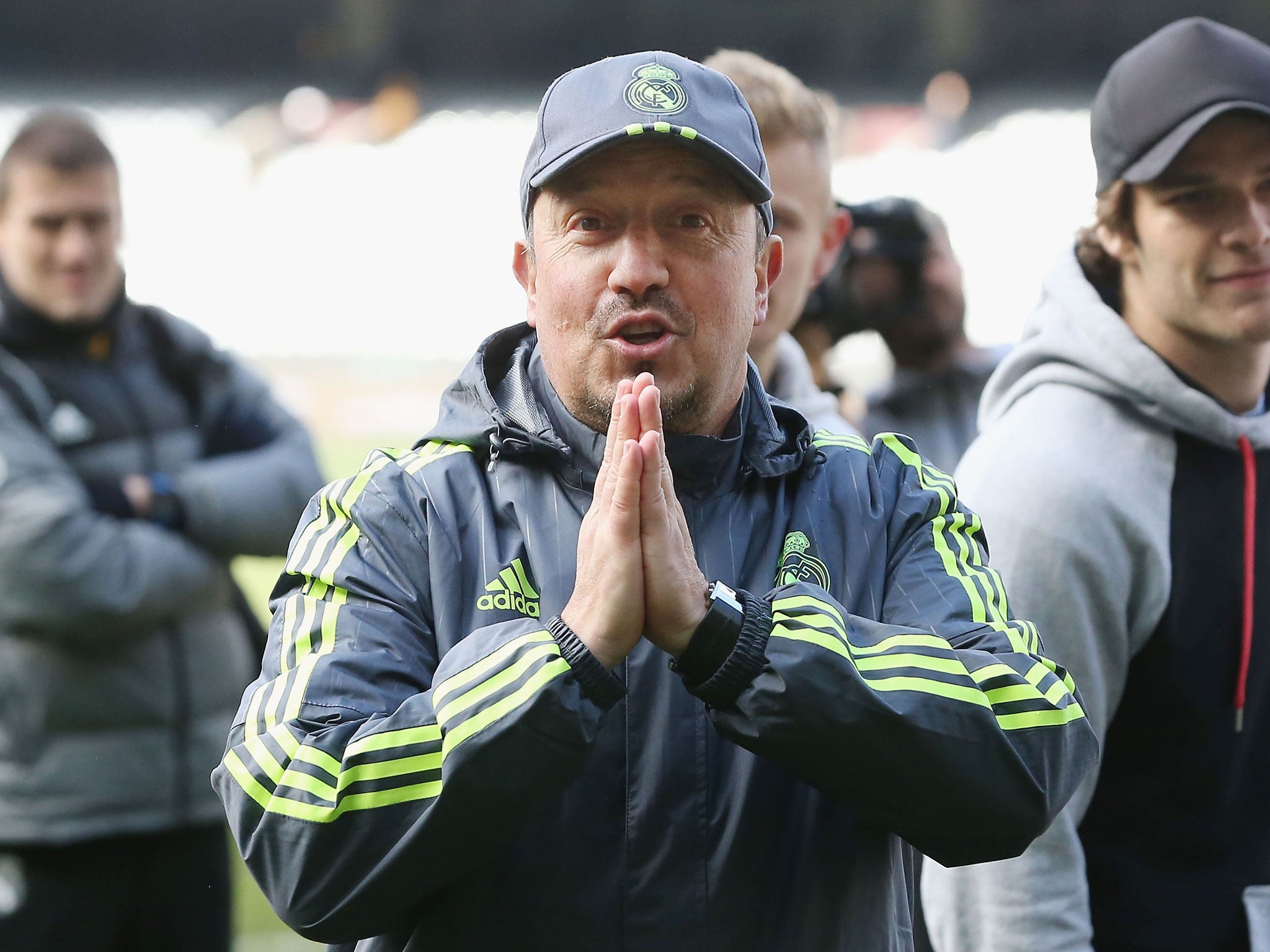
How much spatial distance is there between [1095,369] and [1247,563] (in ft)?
1.17

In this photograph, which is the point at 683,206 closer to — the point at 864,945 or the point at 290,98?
the point at 864,945

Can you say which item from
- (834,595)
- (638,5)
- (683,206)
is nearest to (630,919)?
(834,595)

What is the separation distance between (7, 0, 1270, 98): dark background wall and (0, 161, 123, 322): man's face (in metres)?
15.9

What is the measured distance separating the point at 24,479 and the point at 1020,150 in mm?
19192

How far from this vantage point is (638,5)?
19141 mm

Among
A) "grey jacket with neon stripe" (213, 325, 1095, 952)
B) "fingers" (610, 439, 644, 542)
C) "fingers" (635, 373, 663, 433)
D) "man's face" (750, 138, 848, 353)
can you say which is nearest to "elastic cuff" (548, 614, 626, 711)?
"grey jacket with neon stripe" (213, 325, 1095, 952)

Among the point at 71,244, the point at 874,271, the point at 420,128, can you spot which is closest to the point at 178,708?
the point at 71,244

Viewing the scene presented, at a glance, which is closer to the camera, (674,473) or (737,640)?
(737,640)

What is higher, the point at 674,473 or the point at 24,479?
the point at 674,473

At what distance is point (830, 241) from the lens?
2.87 metres

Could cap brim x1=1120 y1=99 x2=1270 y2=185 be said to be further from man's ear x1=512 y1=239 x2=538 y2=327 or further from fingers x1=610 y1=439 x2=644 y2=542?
fingers x1=610 y1=439 x2=644 y2=542

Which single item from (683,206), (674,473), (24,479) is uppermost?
(683,206)

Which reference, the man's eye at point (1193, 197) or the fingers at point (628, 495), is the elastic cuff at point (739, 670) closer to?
the fingers at point (628, 495)

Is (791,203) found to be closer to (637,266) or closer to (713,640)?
(637,266)
